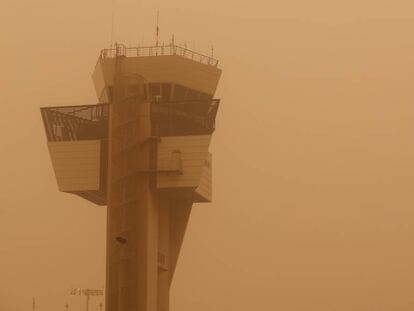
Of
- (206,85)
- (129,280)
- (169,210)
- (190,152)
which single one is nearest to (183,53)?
(206,85)

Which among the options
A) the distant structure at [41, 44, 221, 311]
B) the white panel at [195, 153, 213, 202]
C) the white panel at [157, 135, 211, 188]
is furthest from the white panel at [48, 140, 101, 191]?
the white panel at [195, 153, 213, 202]

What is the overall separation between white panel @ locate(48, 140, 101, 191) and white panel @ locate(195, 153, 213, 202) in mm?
8200

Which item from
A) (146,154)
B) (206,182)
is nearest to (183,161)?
(146,154)

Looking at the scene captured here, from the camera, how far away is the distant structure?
66062 millimetres

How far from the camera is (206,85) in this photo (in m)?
71.7

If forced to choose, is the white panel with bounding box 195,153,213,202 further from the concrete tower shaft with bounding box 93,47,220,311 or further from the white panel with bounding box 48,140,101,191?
the white panel with bounding box 48,140,101,191

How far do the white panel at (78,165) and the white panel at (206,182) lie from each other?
8200 millimetres

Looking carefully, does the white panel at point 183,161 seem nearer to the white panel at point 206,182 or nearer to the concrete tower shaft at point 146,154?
the concrete tower shaft at point 146,154

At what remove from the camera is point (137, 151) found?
67438 mm

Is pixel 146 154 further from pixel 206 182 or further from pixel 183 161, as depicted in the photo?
pixel 206 182

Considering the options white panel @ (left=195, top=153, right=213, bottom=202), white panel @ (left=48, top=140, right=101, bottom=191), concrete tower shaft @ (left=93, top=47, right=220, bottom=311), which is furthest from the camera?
white panel @ (left=195, top=153, right=213, bottom=202)

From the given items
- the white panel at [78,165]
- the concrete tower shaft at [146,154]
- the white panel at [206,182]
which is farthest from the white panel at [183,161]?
the white panel at [78,165]

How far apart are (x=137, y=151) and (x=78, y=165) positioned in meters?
4.78

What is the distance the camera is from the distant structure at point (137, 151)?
66062 mm
